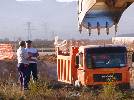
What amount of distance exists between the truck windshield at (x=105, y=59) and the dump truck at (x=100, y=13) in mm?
1106

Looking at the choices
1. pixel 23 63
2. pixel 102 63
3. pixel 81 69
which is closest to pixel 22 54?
pixel 23 63

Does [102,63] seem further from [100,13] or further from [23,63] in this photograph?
[100,13]

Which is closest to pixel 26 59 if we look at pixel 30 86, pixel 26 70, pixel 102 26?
pixel 26 70

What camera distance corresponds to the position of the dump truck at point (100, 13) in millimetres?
14235

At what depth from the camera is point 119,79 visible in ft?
66.3

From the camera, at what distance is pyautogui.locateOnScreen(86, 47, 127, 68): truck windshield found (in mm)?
20025

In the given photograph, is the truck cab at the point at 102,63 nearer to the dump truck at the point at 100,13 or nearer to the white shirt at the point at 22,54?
the dump truck at the point at 100,13

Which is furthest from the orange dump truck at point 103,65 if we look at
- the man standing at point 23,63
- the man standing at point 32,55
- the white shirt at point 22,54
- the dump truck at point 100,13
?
the white shirt at point 22,54

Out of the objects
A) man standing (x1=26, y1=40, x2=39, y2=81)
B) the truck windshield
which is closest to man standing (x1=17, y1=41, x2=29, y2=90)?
man standing (x1=26, y1=40, x2=39, y2=81)

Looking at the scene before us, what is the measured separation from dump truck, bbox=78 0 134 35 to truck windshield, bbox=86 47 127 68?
1.11 metres

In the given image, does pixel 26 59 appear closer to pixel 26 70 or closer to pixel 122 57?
pixel 26 70

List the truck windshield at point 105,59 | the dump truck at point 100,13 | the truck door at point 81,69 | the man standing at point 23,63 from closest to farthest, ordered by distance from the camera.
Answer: the dump truck at point 100,13 → the man standing at point 23,63 → the truck windshield at point 105,59 → the truck door at point 81,69

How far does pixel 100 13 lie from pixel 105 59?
9.85 ft

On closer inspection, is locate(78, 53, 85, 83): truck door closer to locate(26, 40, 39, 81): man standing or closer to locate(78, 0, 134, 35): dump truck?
locate(78, 0, 134, 35): dump truck
